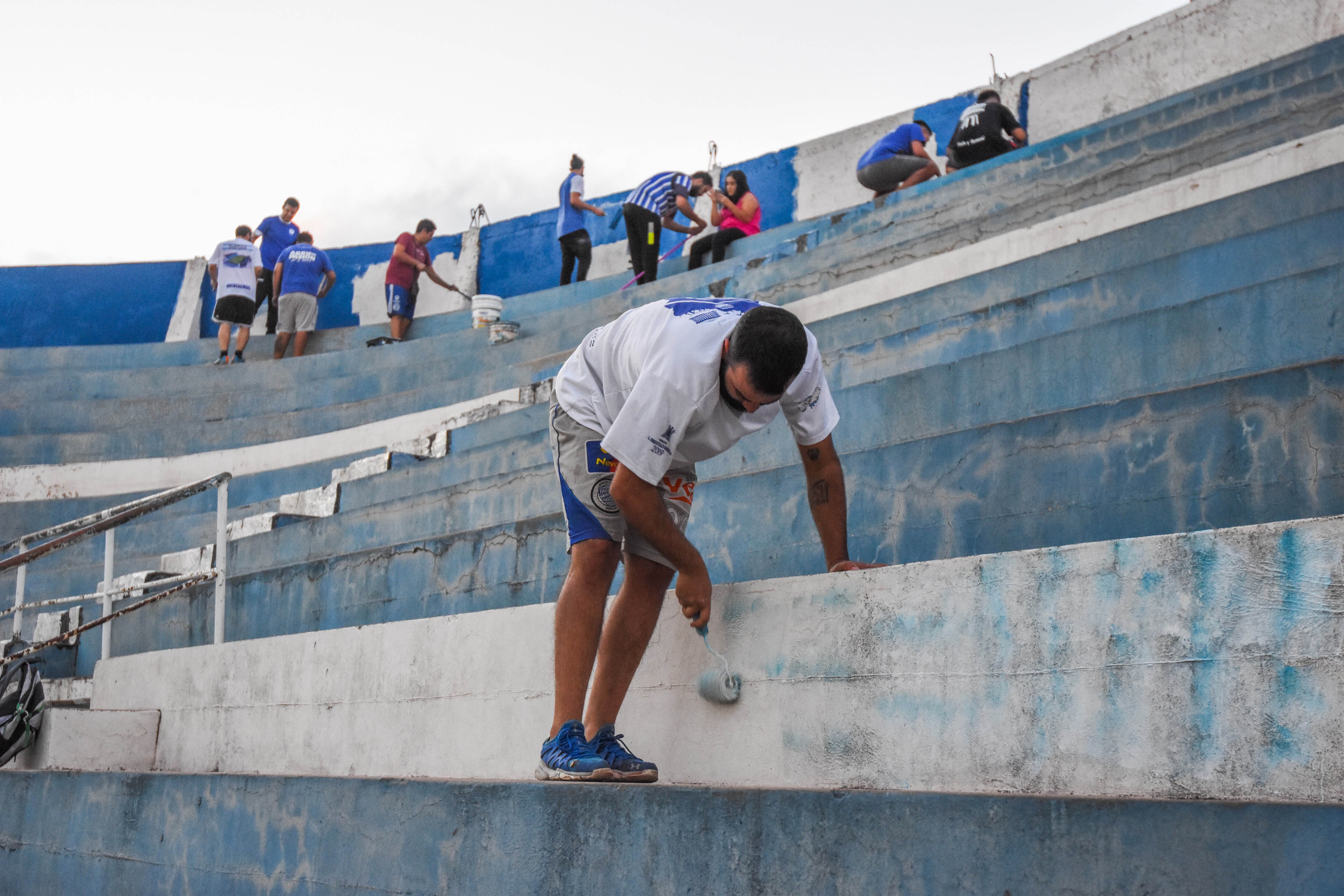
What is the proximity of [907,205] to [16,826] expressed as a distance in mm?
5941

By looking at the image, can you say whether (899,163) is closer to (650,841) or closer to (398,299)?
(398,299)

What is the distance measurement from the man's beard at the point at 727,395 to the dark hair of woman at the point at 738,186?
737 cm

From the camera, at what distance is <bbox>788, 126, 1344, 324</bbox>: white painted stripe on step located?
5207 mm

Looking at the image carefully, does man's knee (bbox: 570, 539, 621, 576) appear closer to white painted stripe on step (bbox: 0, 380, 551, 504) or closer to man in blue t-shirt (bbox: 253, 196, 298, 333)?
white painted stripe on step (bbox: 0, 380, 551, 504)

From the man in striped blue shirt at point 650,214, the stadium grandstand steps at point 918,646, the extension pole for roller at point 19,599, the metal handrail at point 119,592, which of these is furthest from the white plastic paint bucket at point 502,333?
the metal handrail at point 119,592

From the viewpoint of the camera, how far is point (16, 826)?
453 centimetres

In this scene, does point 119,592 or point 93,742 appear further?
point 119,592

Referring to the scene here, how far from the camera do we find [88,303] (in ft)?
45.3

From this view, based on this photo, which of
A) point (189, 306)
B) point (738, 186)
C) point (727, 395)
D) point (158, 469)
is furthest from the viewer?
point (189, 306)

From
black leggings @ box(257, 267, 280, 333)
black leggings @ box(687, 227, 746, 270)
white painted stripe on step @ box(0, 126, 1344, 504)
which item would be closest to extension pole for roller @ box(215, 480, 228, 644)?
white painted stripe on step @ box(0, 126, 1344, 504)

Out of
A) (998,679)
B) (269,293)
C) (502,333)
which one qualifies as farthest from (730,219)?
(998,679)

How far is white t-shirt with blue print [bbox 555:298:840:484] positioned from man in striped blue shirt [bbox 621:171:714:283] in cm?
642

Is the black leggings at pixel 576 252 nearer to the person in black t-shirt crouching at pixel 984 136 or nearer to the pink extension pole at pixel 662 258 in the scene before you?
the pink extension pole at pixel 662 258

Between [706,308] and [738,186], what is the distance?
24.4ft
